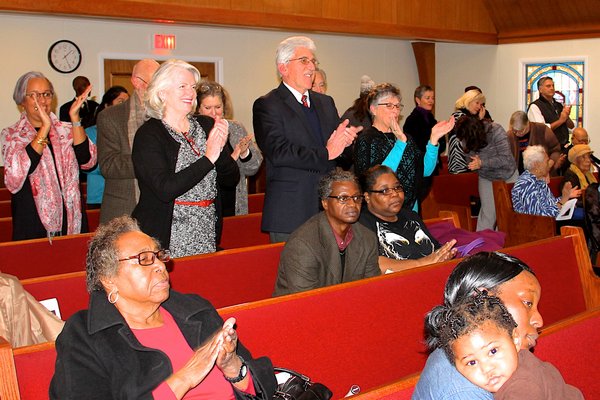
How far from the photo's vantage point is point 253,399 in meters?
2.54

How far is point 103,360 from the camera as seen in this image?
7.46 feet

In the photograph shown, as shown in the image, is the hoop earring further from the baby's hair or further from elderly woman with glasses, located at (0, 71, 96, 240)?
elderly woman with glasses, located at (0, 71, 96, 240)

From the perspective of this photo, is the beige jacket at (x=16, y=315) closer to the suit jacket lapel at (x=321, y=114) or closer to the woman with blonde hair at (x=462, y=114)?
the suit jacket lapel at (x=321, y=114)

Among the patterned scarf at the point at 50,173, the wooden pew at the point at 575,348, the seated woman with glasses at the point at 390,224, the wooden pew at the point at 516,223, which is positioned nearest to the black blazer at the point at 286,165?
the seated woman with glasses at the point at 390,224

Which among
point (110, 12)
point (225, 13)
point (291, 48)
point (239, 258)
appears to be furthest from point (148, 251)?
A: point (225, 13)

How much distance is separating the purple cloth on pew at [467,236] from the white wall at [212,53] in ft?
19.2

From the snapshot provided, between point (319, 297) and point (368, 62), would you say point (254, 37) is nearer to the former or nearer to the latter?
point (368, 62)

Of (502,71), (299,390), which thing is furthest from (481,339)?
(502,71)

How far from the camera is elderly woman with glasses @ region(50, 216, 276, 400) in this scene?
2.27m

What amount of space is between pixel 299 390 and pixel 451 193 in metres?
5.74

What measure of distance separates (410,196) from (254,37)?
6615mm

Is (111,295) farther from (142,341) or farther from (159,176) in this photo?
(159,176)

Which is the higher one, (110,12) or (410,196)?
(110,12)

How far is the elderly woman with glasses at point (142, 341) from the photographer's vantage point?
227 centimetres
